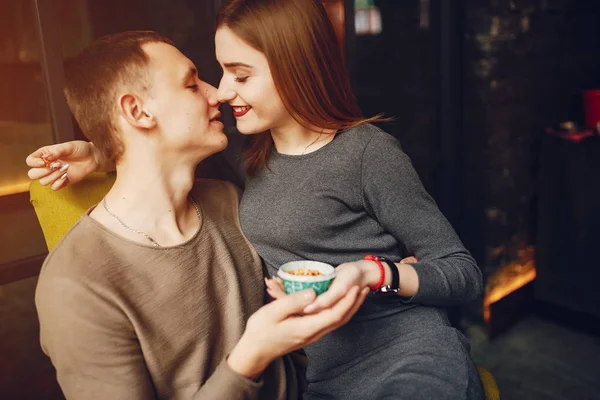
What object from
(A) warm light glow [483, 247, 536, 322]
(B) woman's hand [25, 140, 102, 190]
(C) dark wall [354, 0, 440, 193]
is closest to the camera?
(B) woman's hand [25, 140, 102, 190]

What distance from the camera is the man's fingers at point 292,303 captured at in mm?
1161

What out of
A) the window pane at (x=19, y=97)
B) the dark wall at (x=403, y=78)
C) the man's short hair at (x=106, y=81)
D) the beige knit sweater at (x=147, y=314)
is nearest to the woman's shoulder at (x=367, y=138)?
the beige knit sweater at (x=147, y=314)

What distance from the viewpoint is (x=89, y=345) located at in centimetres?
118

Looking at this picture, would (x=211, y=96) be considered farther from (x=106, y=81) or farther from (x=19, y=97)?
(x=19, y=97)

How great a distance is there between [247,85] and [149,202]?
42 centimetres

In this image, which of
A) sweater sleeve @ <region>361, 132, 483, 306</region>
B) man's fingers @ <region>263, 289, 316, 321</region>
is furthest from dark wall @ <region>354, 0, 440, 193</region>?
man's fingers @ <region>263, 289, 316, 321</region>

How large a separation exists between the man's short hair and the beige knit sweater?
0.77ft

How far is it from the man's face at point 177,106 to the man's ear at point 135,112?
0.02m

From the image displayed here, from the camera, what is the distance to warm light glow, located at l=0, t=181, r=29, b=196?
1825mm

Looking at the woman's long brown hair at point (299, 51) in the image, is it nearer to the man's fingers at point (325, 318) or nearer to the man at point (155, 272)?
the man at point (155, 272)

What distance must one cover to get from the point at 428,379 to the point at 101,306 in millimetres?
789

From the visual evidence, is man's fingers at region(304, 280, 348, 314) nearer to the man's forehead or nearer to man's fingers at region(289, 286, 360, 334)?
man's fingers at region(289, 286, 360, 334)

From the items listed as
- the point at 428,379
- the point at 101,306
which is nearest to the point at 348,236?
the point at 428,379

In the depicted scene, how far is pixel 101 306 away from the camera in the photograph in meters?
1.21
